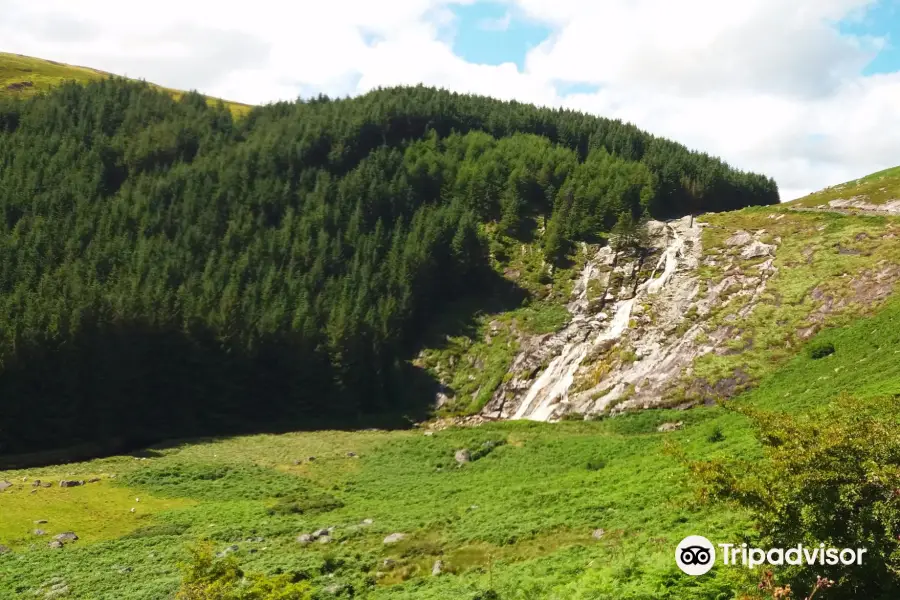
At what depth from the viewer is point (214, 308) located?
71312mm

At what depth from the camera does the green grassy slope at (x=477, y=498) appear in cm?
2070

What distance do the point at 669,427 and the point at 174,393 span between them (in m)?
53.1

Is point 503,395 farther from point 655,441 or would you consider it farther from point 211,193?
point 211,193

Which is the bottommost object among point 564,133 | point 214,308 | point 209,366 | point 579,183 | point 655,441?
point 655,441

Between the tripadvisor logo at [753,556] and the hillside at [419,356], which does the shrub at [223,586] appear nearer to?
the hillside at [419,356]

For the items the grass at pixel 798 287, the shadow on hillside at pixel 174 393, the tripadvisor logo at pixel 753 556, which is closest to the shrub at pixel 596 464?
the grass at pixel 798 287

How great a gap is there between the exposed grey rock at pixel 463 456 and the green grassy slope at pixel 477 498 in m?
0.64

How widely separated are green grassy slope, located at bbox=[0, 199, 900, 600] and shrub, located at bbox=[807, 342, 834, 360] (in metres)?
0.69

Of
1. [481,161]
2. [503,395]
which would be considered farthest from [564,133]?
[503,395]

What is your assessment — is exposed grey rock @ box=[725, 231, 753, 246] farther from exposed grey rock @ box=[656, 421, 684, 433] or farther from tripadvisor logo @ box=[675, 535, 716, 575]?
tripadvisor logo @ box=[675, 535, 716, 575]

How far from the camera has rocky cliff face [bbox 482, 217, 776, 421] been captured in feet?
169

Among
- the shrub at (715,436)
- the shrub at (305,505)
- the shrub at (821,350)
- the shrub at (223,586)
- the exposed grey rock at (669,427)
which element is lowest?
the shrub at (305,505)

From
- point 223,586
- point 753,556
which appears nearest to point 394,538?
point 223,586

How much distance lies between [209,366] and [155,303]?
914 centimetres
